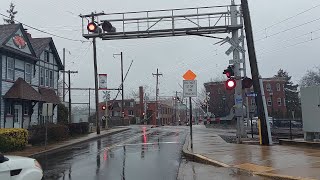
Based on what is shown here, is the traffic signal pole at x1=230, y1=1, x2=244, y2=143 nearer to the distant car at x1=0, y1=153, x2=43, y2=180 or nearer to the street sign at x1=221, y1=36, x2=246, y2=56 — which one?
the street sign at x1=221, y1=36, x2=246, y2=56

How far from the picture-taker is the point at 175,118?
123500 mm

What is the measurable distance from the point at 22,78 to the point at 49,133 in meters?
5.68

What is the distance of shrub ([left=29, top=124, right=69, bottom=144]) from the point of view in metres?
25.4

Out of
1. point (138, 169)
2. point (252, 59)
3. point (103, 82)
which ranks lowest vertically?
point (138, 169)

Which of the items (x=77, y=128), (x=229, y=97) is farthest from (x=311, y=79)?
(x=77, y=128)

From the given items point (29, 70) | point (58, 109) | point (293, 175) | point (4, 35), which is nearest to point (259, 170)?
point (293, 175)

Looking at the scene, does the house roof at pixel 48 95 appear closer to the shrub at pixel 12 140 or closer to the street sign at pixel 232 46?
the shrub at pixel 12 140

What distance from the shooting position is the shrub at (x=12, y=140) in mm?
20844

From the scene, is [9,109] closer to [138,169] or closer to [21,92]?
[21,92]

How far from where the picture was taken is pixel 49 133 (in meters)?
26.9

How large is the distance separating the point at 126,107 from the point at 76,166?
9476 centimetres

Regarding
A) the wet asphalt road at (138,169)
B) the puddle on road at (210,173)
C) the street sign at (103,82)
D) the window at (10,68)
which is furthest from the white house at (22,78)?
the puddle on road at (210,173)

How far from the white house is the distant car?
20488 mm

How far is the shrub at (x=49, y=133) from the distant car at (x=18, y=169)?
61.4 feet
